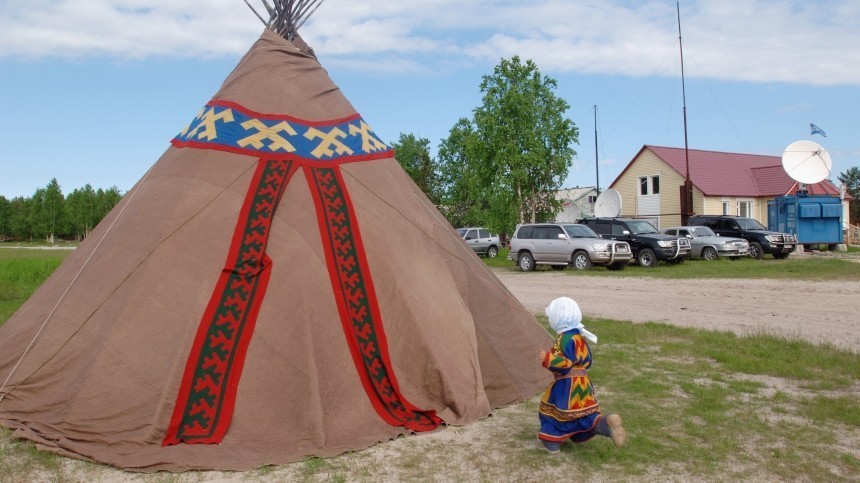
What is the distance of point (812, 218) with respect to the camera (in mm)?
29250

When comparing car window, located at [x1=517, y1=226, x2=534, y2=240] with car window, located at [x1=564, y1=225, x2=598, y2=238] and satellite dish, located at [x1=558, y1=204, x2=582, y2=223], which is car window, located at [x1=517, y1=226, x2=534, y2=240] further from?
satellite dish, located at [x1=558, y1=204, x2=582, y2=223]

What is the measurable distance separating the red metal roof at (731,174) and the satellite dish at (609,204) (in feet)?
24.8

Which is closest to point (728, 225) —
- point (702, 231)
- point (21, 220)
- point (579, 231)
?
point (702, 231)

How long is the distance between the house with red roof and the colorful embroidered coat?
35.2 metres

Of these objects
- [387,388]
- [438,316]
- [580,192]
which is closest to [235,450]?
[387,388]

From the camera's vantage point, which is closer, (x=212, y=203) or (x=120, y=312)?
(x=120, y=312)

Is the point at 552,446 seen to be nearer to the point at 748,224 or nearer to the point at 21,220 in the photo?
the point at 748,224

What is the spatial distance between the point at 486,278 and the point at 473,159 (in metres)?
25.0

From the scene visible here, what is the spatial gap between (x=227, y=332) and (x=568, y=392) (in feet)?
8.69

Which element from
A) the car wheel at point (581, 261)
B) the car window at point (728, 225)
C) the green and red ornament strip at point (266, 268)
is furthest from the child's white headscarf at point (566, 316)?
the car window at point (728, 225)

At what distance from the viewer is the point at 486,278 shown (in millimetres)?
7359

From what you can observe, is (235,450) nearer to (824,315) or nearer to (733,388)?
(733,388)

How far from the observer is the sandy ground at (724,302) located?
10492 mm

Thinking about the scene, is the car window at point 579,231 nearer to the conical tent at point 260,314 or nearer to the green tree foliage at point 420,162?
the conical tent at point 260,314
